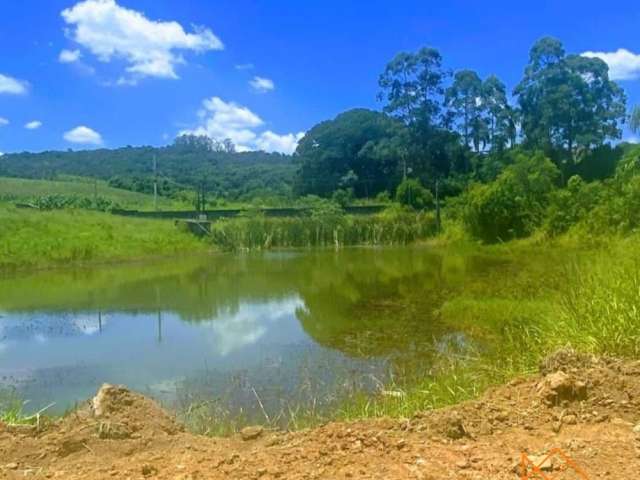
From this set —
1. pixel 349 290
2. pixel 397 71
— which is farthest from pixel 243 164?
pixel 349 290

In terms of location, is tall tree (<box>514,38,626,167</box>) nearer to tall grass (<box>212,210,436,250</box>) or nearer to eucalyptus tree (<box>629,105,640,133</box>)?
tall grass (<box>212,210,436,250</box>)

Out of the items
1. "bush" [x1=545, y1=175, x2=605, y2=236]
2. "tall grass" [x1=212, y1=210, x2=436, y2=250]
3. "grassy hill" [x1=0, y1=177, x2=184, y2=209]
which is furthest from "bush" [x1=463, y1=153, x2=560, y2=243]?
"grassy hill" [x1=0, y1=177, x2=184, y2=209]

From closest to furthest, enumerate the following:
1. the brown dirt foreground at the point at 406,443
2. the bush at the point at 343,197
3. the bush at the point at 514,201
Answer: the brown dirt foreground at the point at 406,443, the bush at the point at 514,201, the bush at the point at 343,197

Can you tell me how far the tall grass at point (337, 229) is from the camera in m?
37.4

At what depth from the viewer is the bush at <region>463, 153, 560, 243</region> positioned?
102ft

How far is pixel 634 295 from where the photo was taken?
5.43 m

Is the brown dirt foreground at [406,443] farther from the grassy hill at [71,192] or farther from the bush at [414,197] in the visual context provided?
the grassy hill at [71,192]

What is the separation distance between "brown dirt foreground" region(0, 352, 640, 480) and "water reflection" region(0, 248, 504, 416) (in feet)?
10.1

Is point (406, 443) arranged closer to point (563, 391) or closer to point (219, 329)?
point (563, 391)

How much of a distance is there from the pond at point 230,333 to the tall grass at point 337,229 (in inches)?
594

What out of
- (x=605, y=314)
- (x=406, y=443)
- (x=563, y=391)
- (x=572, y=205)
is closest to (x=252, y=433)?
(x=406, y=443)

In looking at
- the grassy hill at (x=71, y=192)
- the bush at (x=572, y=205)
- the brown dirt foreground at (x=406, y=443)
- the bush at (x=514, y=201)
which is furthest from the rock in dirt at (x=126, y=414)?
the grassy hill at (x=71, y=192)

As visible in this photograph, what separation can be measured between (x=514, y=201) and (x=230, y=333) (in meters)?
23.3

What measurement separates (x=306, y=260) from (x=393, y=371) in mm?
20358
